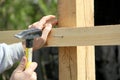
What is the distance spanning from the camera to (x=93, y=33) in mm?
1646

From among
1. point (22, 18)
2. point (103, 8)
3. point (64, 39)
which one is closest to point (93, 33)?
point (64, 39)

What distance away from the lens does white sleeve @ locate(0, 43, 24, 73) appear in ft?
6.11

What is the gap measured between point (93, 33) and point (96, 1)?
287 cm

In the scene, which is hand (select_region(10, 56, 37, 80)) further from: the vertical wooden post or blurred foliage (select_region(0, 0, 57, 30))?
blurred foliage (select_region(0, 0, 57, 30))

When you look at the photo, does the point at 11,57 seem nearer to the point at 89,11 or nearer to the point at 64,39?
the point at 64,39

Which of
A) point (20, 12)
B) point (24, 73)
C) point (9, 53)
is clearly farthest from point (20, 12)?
point (24, 73)

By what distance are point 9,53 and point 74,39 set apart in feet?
1.23

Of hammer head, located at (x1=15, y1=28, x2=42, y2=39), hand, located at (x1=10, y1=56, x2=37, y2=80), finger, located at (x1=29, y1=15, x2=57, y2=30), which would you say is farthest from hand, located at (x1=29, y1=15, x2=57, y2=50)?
hand, located at (x1=10, y1=56, x2=37, y2=80)

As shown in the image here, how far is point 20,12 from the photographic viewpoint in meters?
5.12

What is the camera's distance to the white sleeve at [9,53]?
73.3 inches

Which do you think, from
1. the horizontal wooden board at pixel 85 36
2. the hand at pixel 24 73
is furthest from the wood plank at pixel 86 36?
the hand at pixel 24 73

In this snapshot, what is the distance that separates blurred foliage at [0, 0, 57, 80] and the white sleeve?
307cm

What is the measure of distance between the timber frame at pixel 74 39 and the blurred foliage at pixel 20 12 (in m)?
3.15

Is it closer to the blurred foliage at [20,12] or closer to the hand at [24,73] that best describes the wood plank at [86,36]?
the hand at [24,73]
